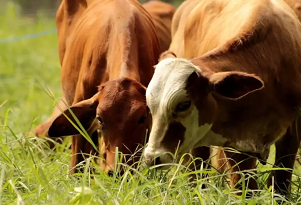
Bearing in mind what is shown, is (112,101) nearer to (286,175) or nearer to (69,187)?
(69,187)

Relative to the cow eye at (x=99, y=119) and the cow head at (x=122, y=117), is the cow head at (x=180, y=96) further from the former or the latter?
the cow eye at (x=99, y=119)

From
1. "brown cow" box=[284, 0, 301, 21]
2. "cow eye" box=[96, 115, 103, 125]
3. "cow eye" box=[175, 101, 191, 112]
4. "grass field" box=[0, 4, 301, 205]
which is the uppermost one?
"brown cow" box=[284, 0, 301, 21]

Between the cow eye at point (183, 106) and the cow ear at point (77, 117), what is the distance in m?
0.73

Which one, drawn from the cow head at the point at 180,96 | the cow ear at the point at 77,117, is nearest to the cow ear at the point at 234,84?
the cow head at the point at 180,96

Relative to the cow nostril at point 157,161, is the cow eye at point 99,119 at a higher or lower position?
higher

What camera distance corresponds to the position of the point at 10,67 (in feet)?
37.0

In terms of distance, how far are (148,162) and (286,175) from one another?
127 centimetres

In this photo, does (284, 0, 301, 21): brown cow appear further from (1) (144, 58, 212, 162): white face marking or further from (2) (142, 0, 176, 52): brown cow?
(2) (142, 0, 176, 52): brown cow

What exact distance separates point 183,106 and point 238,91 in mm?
353

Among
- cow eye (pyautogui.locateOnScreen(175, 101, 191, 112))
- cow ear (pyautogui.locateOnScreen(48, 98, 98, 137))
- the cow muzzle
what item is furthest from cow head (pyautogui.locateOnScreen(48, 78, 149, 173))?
cow eye (pyautogui.locateOnScreen(175, 101, 191, 112))

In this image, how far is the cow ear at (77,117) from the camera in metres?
5.27

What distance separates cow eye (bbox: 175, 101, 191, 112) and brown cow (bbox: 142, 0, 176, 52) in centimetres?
306

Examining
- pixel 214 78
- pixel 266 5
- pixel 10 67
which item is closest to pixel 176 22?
pixel 266 5

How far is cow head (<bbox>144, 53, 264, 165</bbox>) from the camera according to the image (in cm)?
468
